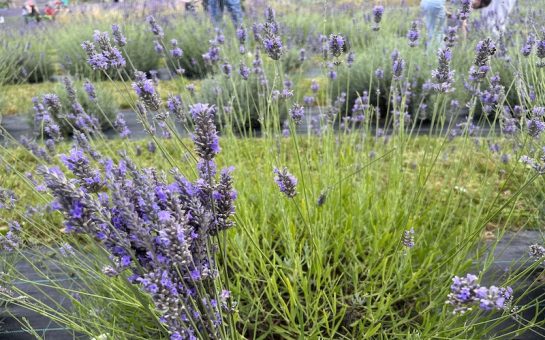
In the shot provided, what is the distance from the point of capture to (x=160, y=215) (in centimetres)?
84

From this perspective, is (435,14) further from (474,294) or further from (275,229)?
(474,294)

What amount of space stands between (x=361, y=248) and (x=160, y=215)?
1251mm

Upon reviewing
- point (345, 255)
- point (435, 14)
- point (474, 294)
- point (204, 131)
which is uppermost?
point (204, 131)

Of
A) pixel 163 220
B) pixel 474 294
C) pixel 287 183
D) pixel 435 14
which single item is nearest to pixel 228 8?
pixel 435 14

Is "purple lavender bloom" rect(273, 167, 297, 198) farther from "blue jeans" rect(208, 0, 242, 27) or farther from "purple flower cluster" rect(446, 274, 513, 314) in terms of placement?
"blue jeans" rect(208, 0, 242, 27)

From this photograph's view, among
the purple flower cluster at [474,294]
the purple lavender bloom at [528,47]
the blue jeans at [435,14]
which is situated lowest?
the blue jeans at [435,14]

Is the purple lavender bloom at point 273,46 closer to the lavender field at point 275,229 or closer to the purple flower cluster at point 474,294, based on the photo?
the lavender field at point 275,229

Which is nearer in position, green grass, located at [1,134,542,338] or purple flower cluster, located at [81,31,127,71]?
purple flower cluster, located at [81,31,127,71]

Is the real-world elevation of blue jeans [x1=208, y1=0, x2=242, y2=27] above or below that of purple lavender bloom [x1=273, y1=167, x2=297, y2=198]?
below

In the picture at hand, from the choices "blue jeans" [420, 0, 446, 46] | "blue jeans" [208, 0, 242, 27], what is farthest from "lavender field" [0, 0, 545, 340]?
"blue jeans" [208, 0, 242, 27]

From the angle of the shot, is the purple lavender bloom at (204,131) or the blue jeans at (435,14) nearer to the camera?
the purple lavender bloom at (204,131)

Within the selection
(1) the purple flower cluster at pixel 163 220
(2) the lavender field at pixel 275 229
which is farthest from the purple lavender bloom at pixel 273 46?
(1) the purple flower cluster at pixel 163 220

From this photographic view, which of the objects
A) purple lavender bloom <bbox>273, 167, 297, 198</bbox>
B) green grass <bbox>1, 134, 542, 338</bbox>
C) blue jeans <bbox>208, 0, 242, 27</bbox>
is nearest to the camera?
purple lavender bloom <bbox>273, 167, 297, 198</bbox>

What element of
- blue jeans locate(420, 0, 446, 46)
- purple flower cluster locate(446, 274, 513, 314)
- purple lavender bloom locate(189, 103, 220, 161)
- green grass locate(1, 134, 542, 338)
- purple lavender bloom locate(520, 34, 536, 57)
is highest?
purple lavender bloom locate(189, 103, 220, 161)
